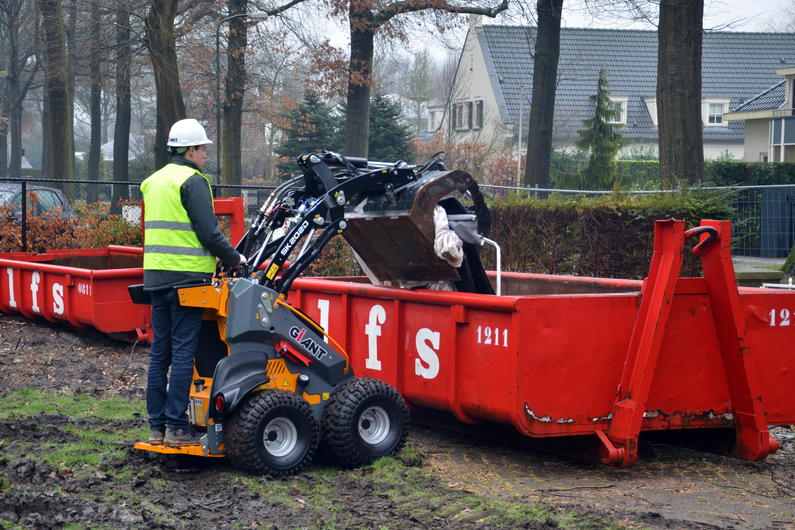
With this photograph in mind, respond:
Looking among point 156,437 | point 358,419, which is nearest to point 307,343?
point 358,419

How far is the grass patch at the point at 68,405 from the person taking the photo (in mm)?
6215

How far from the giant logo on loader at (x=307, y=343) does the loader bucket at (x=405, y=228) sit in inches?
41.2

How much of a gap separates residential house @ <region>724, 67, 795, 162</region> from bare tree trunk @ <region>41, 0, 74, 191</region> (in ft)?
85.1

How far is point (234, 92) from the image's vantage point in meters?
24.4

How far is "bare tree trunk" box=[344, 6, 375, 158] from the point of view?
66.8 feet

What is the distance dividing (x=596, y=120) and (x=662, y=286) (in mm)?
29242

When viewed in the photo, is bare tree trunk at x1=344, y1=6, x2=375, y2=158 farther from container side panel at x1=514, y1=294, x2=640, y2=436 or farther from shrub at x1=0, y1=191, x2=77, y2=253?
container side panel at x1=514, y1=294, x2=640, y2=436

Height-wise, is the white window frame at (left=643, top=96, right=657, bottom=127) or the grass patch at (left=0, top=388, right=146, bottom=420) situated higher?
the white window frame at (left=643, top=96, right=657, bottom=127)

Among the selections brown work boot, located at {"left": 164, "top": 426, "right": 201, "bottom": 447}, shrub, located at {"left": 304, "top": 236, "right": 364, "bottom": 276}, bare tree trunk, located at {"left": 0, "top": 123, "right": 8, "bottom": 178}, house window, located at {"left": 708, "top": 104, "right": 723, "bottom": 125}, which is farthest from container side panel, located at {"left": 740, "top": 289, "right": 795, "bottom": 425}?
bare tree trunk, located at {"left": 0, "top": 123, "right": 8, "bottom": 178}

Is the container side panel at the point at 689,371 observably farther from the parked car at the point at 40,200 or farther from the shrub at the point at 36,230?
the parked car at the point at 40,200

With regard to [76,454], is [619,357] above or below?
above

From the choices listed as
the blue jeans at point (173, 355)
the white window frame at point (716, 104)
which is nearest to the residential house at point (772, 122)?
the white window frame at point (716, 104)

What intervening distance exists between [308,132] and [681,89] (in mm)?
23891

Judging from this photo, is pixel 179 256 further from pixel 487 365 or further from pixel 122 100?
pixel 122 100
